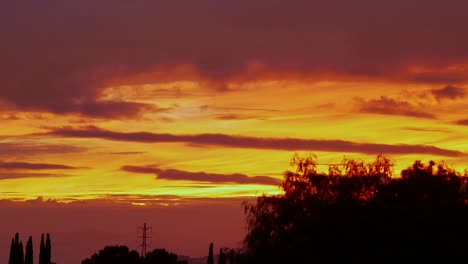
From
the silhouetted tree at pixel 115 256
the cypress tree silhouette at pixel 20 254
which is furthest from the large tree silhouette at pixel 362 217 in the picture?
the silhouetted tree at pixel 115 256

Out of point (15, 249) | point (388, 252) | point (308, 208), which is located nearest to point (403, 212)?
point (388, 252)

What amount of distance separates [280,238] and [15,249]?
68122mm

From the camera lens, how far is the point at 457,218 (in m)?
67.3

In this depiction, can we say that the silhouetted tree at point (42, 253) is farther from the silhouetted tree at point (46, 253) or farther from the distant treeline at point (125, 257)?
the distant treeline at point (125, 257)

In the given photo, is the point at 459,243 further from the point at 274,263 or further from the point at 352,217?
the point at 274,263

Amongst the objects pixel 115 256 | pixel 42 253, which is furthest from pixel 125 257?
pixel 42 253

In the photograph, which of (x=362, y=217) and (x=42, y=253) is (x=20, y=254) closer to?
(x=42, y=253)

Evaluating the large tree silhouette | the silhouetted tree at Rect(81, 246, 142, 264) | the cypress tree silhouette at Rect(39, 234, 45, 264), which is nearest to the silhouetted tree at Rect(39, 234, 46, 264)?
the cypress tree silhouette at Rect(39, 234, 45, 264)

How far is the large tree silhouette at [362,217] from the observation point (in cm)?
6688

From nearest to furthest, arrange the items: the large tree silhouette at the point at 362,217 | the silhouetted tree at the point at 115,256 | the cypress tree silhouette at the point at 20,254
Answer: the large tree silhouette at the point at 362,217 < the cypress tree silhouette at the point at 20,254 < the silhouetted tree at the point at 115,256

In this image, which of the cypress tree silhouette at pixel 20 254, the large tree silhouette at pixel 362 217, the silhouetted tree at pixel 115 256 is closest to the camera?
the large tree silhouette at pixel 362 217

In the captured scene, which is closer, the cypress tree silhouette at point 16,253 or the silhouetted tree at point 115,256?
the cypress tree silhouette at point 16,253

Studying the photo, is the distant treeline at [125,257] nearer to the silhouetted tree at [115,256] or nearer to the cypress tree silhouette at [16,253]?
the silhouetted tree at [115,256]

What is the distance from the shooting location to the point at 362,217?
69.4 meters
